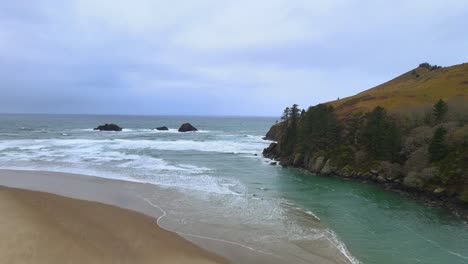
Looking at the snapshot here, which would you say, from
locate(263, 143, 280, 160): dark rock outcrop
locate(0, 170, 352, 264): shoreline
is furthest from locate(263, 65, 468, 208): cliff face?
locate(0, 170, 352, 264): shoreline

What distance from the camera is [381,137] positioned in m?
34.2

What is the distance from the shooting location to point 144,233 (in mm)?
15625

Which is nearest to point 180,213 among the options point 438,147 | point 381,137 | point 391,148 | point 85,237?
point 85,237

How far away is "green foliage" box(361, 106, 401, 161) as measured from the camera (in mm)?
33125

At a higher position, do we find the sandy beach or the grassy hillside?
the grassy hillside

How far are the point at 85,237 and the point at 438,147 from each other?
1116 inches

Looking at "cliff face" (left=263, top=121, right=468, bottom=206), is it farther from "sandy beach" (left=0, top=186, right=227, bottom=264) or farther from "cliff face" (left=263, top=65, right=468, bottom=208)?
"sandy beach" (left=0, top=186, right=227, bottom=264)

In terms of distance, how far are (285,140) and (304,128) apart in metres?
5.33

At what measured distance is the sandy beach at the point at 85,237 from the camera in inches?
506

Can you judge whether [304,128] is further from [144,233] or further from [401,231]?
[144,233]

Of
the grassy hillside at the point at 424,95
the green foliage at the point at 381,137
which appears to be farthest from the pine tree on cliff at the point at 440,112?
the grassy hillside at the point at 424,95

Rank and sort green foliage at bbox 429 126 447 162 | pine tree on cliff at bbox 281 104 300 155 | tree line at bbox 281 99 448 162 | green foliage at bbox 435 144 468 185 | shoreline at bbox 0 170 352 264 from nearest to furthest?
shoreline at bbox 0 170 352 264, green foliage at bbox 435 144 468 185, green foliage at bbox 429 126 447 162, tree line at bbox 281 99 448 162, pine tree on cliff at bbox 281 104 300 155

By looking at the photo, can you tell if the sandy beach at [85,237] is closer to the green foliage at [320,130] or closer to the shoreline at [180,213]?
the shoreline at [180,213]

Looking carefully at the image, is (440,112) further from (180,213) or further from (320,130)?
(180,213)
